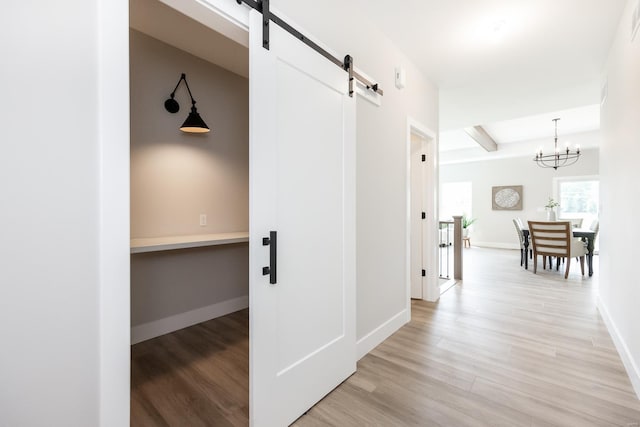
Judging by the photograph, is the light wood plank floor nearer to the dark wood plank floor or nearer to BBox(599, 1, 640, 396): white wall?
the dark wood plank floor

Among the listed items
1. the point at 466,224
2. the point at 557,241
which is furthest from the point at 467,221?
the point at 557,241

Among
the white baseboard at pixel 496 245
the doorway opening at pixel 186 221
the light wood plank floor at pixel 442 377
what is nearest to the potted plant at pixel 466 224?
the white baseboard at pixel 496 245

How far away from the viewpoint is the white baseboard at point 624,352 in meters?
1.82

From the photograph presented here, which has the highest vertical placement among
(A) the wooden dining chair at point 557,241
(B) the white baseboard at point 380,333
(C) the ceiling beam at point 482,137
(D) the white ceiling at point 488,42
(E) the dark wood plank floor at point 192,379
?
(C) the ceiling beam at point 482,137

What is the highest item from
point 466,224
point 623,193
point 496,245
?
point 623,193

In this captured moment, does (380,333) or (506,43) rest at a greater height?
(506,43)

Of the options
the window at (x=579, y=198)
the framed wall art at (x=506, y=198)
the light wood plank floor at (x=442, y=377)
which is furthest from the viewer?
the framed wall art at (x=506, y=198)

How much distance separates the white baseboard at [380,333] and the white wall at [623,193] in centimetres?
157

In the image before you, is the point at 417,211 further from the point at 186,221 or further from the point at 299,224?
the point at 186,221

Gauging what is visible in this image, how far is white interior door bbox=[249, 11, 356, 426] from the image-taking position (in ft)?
4.58

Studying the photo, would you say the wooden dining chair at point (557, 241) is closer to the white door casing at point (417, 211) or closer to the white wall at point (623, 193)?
the white wall at point (623, 193)

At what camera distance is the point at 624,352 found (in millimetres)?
2162

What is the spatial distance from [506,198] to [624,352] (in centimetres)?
713

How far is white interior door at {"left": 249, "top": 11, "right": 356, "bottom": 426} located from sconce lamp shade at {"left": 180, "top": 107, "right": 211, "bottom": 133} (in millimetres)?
1450
